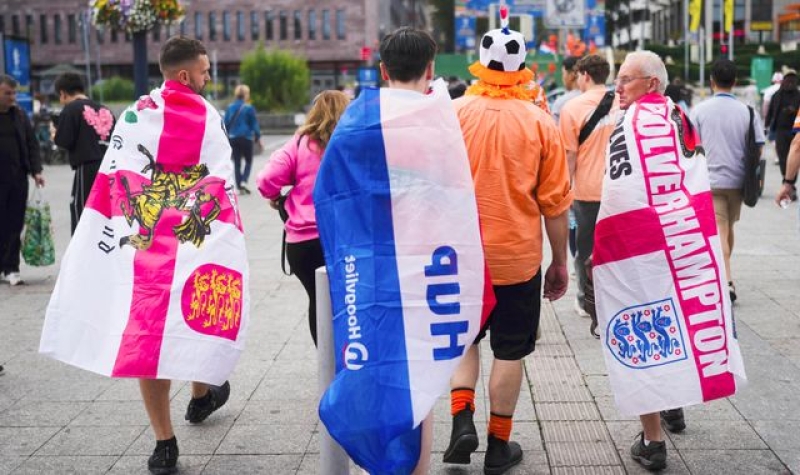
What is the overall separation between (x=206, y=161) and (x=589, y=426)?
7.36 ft

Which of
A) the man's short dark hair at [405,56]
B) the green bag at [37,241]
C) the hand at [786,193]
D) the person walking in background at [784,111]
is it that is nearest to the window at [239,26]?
the person walking in background at [784,111]

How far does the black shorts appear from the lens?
14.9 ft

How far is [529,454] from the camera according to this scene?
4.92m

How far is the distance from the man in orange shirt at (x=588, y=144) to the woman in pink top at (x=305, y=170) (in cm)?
215

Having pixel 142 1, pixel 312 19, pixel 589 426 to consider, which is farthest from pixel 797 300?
pixel 312 19

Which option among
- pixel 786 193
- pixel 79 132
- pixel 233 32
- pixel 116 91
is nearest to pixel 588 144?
pixel 786 193

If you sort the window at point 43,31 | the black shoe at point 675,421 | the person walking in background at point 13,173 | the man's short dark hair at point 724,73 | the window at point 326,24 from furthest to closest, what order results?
the window at point 43,31 < the window at point 326,24 < the person walking in background at point 13,173 < the man's short dark hair at point 724,73 < the black shoe at point 675,421

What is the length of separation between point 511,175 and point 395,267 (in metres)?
0.94

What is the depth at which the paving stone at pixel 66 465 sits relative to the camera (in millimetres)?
4797

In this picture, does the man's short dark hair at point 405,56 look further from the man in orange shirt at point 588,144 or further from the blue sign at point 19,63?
the blue sign at point 19,63

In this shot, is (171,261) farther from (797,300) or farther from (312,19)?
(312,19)

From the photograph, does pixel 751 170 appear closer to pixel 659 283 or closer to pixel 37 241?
pixel 659 283

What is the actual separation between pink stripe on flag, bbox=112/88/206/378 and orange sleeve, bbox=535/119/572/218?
1526 mm

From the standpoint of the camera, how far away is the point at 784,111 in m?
16.0
